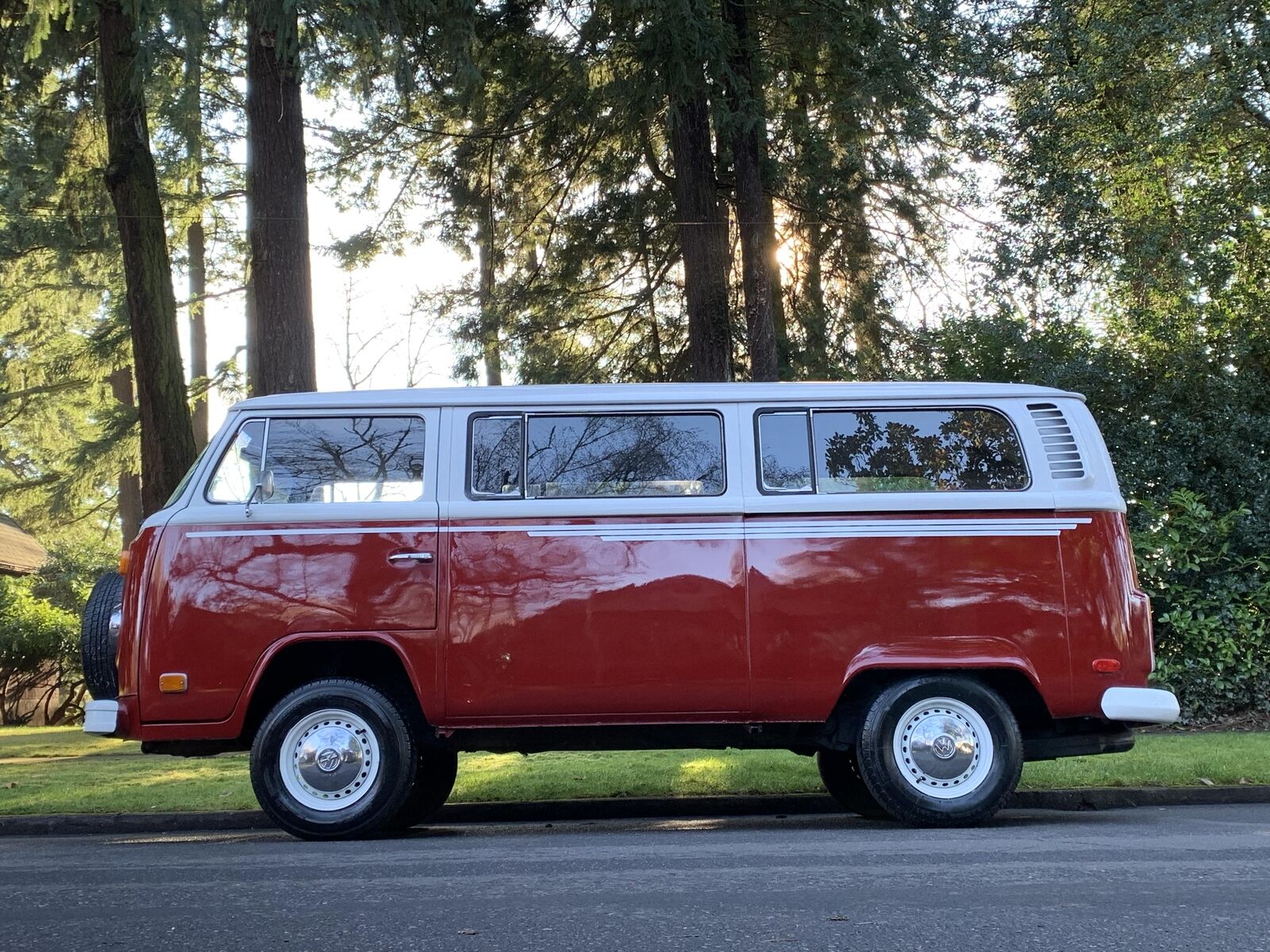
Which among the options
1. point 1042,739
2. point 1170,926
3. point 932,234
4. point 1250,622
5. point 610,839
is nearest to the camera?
point 1170,926

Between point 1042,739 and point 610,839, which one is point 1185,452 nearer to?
point 1042,739

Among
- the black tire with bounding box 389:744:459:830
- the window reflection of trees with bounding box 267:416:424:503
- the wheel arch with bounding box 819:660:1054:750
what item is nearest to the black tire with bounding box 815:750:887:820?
the wheel arch with bounding box 819:660:1054:750

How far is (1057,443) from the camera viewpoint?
7383 mm

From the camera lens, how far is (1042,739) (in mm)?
7395

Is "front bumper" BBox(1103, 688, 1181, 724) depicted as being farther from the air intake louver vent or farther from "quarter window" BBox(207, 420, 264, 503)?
"quarter window" BBox(207, 420, 264, 503)

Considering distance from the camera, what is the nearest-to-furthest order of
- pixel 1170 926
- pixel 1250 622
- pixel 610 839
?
pixel 1170 926 < pixel 610 839 < pixel 1250 622

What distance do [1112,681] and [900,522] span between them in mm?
1496

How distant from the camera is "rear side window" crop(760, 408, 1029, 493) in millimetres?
7289

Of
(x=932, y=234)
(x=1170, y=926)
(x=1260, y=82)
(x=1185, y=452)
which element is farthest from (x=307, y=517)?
(x=1260, y=82)

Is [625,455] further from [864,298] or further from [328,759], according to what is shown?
[864,298]

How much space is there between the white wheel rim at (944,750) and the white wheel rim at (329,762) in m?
3.05

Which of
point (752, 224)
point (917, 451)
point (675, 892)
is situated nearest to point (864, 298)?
point (752, 224)

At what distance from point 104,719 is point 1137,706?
19.2 ft

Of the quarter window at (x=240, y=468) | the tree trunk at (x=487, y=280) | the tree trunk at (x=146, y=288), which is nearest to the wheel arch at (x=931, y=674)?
the quarter window at (x=240, y=468)
